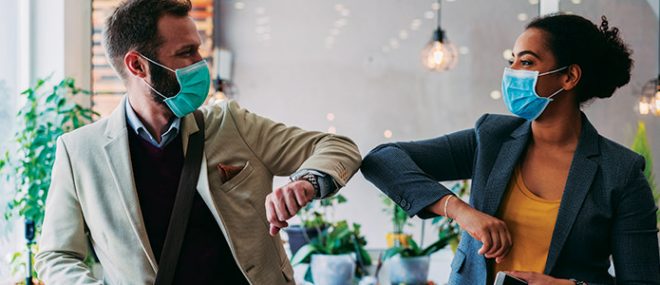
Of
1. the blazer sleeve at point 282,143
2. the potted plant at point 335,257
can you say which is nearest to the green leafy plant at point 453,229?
the potted plant at point 335,257

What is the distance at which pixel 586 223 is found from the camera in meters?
1.76

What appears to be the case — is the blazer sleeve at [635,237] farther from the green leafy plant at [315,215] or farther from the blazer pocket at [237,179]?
the green leafy plant at [315,215]

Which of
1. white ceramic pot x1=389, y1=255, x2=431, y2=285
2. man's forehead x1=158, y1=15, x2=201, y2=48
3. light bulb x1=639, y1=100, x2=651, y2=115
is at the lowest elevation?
white ceramic pot x1=389, y1=255, x2=431, y2=285

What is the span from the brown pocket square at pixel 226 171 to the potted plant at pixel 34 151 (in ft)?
5.70

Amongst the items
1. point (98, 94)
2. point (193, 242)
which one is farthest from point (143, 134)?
point (98, 94)

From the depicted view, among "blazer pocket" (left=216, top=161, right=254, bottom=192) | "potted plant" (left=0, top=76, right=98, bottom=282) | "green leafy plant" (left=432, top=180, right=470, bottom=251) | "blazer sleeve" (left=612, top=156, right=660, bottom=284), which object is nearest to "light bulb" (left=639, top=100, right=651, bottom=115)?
"green leafy plant" (left=432, top=180, right=470, bottom=251)

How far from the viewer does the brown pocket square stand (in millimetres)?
1874

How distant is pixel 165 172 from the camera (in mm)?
1878

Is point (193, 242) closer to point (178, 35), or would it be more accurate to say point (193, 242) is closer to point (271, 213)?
point (271, 213)

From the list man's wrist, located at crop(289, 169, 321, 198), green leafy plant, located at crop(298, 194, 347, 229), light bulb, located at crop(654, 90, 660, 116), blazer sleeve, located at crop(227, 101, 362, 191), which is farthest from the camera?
light bulb, located at crop(654, 90, 660, 116)

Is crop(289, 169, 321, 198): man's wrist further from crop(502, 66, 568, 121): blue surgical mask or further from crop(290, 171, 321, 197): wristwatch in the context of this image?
crop(502, 66, 568, 121): blue surgical mask

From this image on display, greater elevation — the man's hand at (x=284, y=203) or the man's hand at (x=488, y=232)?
the man's hand at (x=284, y=203)

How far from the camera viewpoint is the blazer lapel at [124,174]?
5.89ft

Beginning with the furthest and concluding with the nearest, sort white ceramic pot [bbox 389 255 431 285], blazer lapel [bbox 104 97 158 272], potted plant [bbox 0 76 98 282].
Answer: white ceramic pot [bbox 389 255 431 285]
potted plant [bbox 0 76 98 282]
blazer lapel [bbox 104 97 158 272]
